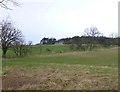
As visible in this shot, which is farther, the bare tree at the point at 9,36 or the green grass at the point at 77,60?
the bare tree at the point at 9,36

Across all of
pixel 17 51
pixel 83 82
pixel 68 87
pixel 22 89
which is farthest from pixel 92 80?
pixel 17 51

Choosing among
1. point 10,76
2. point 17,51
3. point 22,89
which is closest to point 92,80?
point 22,89

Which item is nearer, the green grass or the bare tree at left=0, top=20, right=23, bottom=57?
the green grass

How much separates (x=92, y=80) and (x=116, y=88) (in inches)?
77.6

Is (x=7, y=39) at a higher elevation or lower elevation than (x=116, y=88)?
higher

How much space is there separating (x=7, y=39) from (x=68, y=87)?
44.0m

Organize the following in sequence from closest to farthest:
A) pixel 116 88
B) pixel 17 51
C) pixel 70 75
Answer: pixel 116 88 → pixel 70 75 → pixel 17 51

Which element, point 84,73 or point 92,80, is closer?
point 92,80

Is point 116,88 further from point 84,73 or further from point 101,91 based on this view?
point 84,73

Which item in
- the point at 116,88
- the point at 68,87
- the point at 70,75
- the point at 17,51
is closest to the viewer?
the point at 116,88

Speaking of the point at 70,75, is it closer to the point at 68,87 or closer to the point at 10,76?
the point at 68,87

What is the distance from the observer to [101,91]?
1267 cm

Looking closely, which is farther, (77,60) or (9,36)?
(9,36)

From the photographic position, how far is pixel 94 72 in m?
16.4
